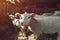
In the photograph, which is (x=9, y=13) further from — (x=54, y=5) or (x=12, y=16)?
(x=54, y=5)

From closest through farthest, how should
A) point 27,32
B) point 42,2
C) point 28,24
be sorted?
point 28,24 < point 27,32 < point 42,2

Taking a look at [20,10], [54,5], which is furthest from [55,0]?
[20,10]

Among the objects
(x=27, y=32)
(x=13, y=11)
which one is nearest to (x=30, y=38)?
(x=27, y=32)

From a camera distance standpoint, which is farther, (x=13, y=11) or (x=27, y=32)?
(x=13, y=11)

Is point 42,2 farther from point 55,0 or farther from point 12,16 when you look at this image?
point 12,16

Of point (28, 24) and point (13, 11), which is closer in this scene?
point (28, 24)

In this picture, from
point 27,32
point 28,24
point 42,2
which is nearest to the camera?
point 28,24

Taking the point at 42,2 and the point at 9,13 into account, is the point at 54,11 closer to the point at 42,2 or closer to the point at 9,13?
the point at 42,2

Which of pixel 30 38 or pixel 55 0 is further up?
pixel 55 0

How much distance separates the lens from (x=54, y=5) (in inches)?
83.7

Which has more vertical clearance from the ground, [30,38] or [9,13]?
[9,13]

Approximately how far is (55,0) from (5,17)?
15.4 inches

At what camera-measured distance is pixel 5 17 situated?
219 cm

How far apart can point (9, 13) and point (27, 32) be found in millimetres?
247
